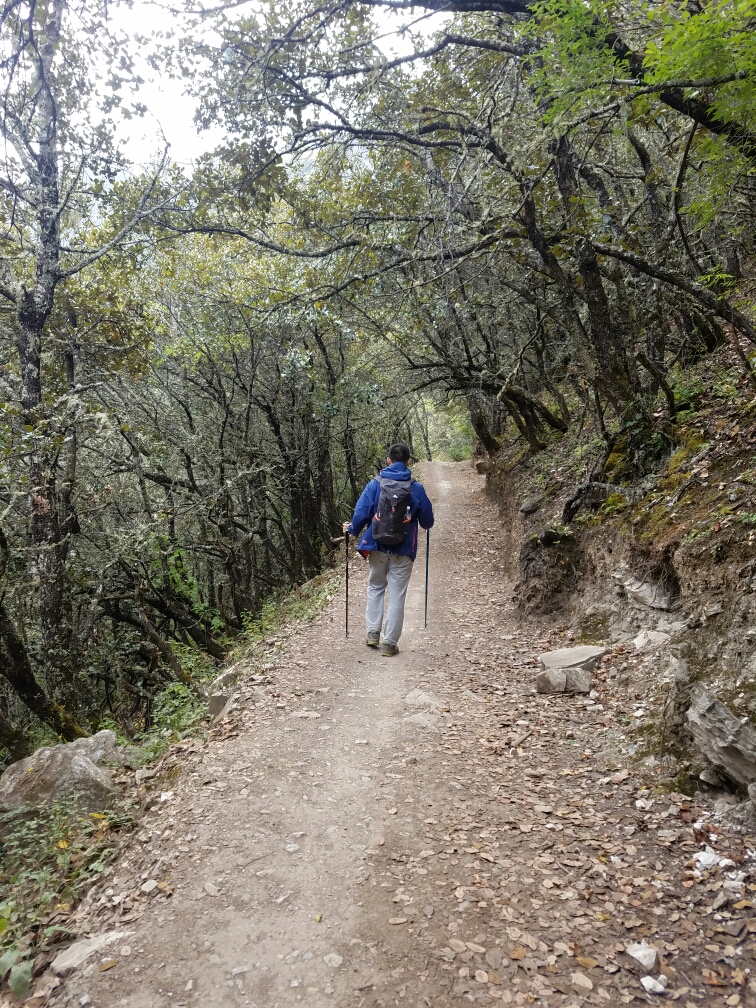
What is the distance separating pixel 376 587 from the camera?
732 centimetres

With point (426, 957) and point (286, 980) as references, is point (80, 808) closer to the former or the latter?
point (286, 980)

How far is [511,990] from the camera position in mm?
2748

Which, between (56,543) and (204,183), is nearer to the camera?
(204,183)

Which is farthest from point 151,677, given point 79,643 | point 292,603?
point 292,603

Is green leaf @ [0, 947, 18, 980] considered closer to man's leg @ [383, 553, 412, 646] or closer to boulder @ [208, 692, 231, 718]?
boulder @ [208, 692, 231, 718]

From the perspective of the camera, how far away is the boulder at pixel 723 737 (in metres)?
3.49

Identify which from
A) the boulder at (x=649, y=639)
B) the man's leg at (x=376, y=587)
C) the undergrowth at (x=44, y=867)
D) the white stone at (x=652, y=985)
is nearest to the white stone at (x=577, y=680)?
the boulder at (x=649, y=639)

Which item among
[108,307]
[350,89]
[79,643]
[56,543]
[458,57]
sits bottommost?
[79,643]

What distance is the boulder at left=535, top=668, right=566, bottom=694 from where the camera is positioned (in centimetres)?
591

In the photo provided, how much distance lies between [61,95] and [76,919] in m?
9.47

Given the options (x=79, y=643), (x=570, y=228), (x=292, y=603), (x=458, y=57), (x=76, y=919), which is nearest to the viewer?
(x=76, y=919)

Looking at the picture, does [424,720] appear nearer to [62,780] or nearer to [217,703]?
[217,703]

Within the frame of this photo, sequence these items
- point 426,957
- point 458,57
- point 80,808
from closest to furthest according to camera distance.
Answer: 1. point 426,957
2. point 80,808
3. point 458,57

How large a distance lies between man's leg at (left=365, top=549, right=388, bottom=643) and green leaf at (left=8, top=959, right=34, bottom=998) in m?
4.72
